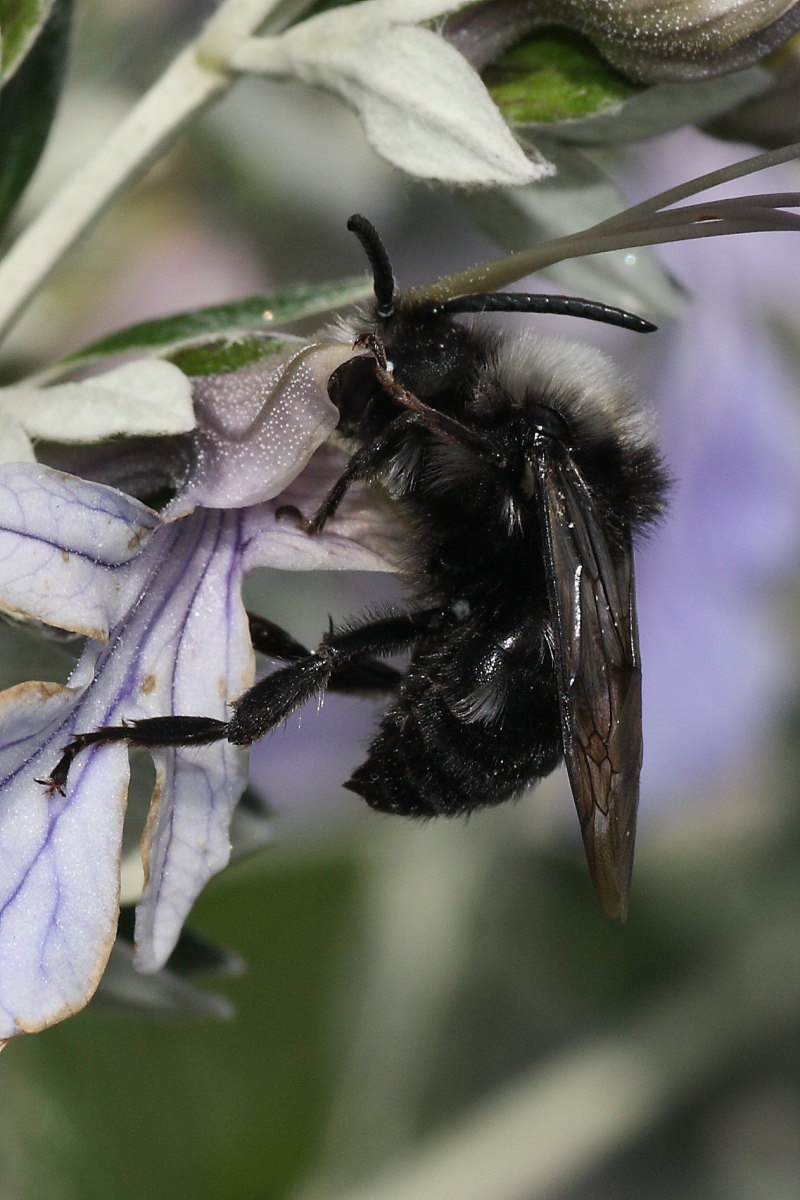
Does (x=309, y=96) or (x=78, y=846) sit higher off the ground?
(x=78, y=846)

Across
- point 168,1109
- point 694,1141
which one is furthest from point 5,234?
point 694,1141

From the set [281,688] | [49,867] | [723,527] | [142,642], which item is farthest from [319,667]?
[723,527]

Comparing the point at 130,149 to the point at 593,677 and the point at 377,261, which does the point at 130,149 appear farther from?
the point at 593,677

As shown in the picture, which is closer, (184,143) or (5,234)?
(5,234)

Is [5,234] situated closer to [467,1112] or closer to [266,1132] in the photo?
[266,1132]

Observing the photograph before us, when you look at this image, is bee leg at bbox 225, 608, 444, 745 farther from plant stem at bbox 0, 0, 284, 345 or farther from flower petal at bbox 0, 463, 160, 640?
plant stem at bbox 0, 0, 284, 345

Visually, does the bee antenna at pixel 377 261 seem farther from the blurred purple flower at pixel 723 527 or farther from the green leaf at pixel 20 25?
the blurred purple flower at pixel 723 527
